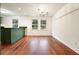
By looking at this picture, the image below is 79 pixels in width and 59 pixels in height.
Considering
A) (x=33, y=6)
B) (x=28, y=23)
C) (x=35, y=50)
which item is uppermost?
(x=33, y=6)

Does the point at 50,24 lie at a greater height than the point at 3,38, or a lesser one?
greater

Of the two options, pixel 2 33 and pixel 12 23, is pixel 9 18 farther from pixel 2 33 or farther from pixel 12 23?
pixel 2 33

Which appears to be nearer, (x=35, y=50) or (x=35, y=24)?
(x=35, y=50)

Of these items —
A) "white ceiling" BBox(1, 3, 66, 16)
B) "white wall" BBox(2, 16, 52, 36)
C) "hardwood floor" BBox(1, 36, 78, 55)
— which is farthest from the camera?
"white wall" BBox(2, 16, 52, 36)

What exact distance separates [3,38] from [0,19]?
6790 mm

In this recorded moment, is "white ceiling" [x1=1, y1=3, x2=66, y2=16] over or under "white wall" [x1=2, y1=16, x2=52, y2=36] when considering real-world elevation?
over

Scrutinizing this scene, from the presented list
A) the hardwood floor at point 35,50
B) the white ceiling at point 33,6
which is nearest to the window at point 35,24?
the white ceiling at point 33,6

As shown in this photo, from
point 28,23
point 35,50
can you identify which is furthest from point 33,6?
point 28,23

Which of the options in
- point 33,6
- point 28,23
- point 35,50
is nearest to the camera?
point 35,50

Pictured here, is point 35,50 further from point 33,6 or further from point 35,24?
point 35,24

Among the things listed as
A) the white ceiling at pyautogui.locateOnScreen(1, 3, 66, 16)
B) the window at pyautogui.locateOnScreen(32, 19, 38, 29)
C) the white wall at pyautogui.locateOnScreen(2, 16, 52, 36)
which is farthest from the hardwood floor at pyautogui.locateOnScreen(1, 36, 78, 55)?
the window at pyautogui.locateOnScreen(32, 19, 38, 29)

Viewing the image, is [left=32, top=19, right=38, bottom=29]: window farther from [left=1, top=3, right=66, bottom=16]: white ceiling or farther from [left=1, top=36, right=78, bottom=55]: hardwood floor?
[left=1, top=36, right=78, bottom=55]: hardwood floor
